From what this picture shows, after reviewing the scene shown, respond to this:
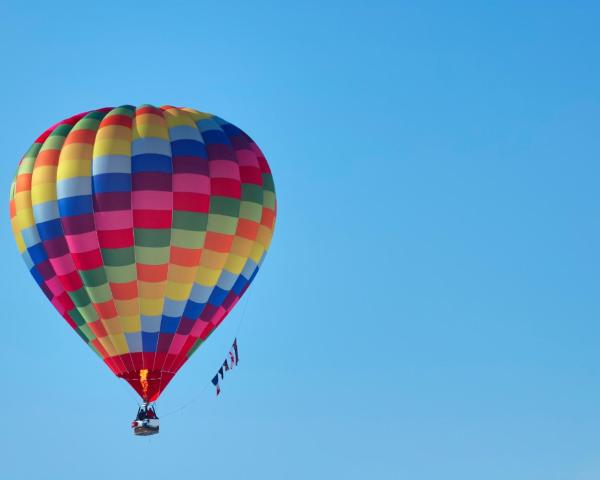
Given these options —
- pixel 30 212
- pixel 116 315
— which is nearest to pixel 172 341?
pixel 116 315

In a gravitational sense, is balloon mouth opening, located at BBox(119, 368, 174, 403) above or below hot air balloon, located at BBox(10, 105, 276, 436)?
below

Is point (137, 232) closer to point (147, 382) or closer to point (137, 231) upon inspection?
point (137, 231)

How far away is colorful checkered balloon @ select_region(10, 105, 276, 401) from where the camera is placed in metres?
47.4

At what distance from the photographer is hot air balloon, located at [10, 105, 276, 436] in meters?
47.4

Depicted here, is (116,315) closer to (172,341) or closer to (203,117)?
(172,341)

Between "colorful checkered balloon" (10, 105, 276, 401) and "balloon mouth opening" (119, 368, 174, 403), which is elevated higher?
"colorful checkered balloon" (10, 105, 276, 401)

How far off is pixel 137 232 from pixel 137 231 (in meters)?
0.03

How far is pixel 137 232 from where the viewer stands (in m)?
47.5

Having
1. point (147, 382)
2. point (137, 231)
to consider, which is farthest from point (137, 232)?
point (147, 382)

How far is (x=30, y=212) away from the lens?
4822 centimetres

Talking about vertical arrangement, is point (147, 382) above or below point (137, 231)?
below

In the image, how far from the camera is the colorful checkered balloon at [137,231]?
156 feet

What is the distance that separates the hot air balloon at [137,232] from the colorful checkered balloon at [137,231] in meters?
0.03

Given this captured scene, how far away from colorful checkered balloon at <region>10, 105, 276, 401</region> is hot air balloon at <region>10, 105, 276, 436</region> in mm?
27
